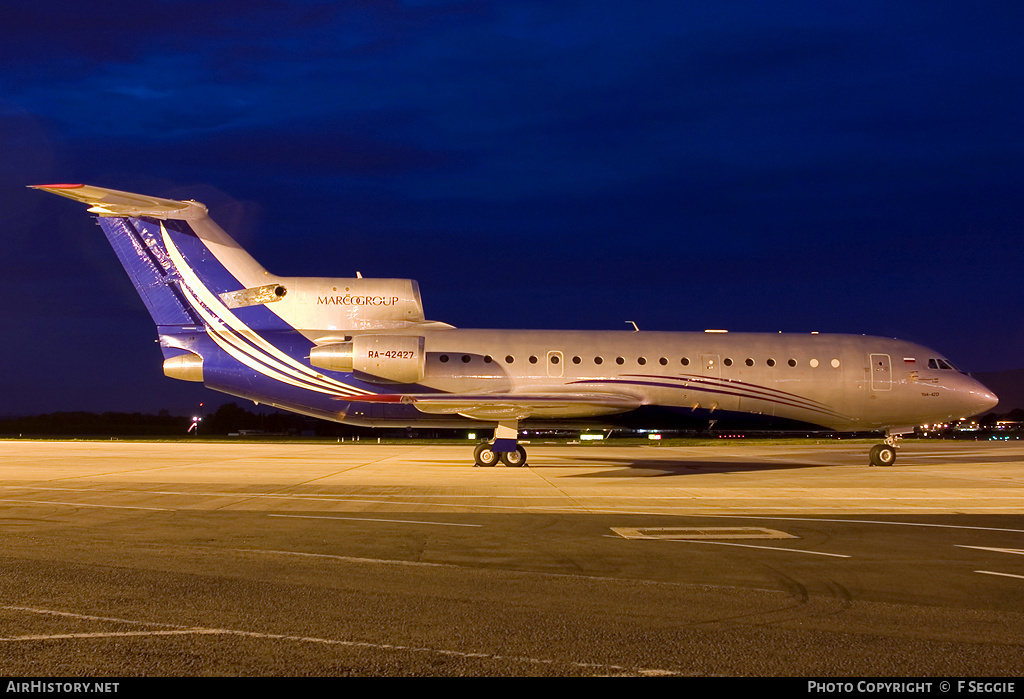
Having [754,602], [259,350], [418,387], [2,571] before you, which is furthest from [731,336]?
[2,571]

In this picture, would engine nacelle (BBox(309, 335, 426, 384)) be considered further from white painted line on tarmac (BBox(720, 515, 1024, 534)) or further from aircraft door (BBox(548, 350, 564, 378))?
white painted line on tarmac (BBox(720, 515, 1024, 534))

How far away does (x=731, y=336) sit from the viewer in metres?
25.0

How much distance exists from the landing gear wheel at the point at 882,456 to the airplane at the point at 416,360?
1.26 m

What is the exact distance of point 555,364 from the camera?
23.4 metres

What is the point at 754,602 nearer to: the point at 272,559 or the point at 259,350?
the point at 272,559

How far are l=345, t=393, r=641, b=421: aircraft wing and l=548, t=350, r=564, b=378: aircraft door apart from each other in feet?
3.11

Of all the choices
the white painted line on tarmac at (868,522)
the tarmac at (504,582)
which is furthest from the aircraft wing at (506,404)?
the white painted line on tarmac at (868,522)

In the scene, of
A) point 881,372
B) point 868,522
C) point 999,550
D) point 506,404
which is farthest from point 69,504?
point 881,372

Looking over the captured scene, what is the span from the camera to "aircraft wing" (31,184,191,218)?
19.4 meters

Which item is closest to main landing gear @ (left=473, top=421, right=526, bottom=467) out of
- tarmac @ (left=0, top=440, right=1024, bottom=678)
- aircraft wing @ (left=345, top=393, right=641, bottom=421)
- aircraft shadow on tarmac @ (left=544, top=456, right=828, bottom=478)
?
aircraft wing @ (left=345, top=393, right=641, bottom=421)

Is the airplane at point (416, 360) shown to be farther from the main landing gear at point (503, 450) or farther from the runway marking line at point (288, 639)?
the runway marking line at point (288, 639)

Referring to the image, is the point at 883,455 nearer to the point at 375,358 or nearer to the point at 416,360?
the point at 416,360

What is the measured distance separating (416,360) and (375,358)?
3.52 ft
